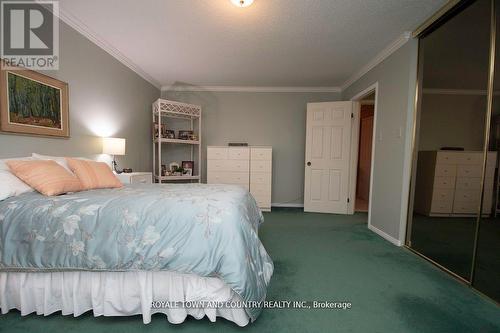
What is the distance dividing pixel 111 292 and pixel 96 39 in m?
2.78

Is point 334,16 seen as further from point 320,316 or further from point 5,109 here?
point 5,109

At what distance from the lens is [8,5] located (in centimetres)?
182

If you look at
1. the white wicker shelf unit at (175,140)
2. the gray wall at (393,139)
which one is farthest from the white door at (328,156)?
the white wicker shelf unit at (175,140)

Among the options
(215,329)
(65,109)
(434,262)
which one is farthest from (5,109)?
(434,262)

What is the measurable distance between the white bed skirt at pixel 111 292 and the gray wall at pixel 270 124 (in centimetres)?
337

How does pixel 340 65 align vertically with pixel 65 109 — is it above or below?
above

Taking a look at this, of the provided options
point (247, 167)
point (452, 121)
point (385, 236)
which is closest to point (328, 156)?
point (247, 167)

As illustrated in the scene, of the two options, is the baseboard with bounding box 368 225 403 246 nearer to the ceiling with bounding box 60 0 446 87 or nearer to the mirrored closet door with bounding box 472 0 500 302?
the mirrored closet door with bounding box 472 0 500 302

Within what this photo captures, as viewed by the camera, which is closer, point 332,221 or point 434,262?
point 434,262

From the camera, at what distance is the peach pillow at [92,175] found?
1.89 m

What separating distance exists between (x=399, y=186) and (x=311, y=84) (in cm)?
250

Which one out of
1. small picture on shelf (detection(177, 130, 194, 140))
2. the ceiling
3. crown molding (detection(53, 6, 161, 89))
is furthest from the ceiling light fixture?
small picture on shelf (detection(177, 130, 194, 140))

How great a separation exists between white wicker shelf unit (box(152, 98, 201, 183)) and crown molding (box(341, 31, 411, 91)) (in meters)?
2.80

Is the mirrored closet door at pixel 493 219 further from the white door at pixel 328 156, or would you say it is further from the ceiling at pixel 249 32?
the white door at pixel 328 156
